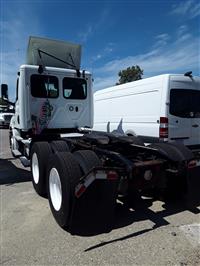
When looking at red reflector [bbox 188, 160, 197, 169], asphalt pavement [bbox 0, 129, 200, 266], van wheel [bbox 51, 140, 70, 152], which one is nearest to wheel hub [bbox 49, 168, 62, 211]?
asphalt pavement [bbox 0, 129, 200, 266]

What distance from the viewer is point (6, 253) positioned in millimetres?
3320

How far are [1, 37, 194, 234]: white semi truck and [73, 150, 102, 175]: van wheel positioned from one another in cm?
1

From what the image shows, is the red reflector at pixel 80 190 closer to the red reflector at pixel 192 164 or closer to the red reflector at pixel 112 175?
the red reflector at pixel 112 175

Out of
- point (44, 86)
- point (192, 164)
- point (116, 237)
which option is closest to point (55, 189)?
point (116, 237)

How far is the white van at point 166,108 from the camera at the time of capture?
7.37 meters

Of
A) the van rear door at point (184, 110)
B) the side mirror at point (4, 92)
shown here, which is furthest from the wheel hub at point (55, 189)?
the side mirror at point (4, 92)

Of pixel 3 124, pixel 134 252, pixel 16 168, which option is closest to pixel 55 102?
pixel 16 168

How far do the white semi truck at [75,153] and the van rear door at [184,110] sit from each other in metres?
1.93

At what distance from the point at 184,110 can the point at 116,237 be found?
196 inches

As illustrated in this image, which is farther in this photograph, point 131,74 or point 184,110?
point 131,74

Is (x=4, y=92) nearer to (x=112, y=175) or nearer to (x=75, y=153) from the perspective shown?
(x=75, y=153)

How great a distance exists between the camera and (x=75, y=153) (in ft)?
14.3

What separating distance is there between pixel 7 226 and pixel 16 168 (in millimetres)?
4076

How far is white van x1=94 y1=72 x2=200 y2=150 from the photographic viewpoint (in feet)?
24.2
